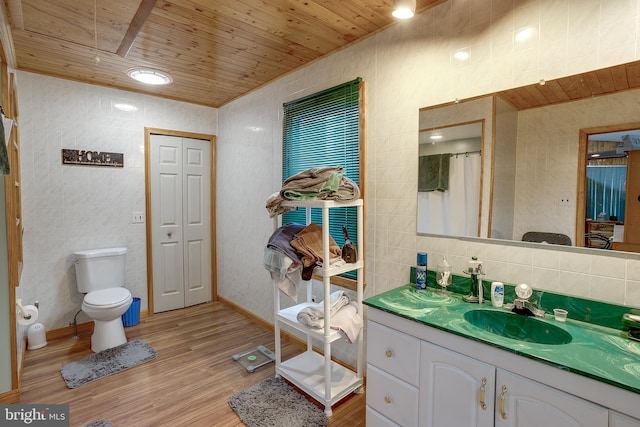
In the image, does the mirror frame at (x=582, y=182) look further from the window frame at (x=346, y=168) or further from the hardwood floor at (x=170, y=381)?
the hardwood floor at (x=170, y=381)

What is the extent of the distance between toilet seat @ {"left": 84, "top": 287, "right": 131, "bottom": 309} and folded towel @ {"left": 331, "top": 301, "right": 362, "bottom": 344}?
6.40ft

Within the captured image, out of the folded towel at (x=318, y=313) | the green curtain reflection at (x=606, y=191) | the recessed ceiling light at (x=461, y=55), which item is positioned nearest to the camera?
the green curtain reflection at (x=606, y=191)

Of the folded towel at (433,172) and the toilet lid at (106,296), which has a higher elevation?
the folded towel at (433,172)

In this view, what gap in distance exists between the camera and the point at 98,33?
2143 millimetres

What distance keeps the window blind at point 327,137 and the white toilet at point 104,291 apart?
1.64m

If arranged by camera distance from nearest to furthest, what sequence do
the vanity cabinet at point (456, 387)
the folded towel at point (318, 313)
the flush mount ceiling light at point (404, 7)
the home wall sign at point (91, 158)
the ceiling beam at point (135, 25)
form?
the vanity cabinet at point (456, 387), the flush mount ceiling light at point (404, 7), the ceiling beam at point (135, 25), the folded towel at point (318, 313), the home wall sign at point (91, 158)

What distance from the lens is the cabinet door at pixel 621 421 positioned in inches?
36.9

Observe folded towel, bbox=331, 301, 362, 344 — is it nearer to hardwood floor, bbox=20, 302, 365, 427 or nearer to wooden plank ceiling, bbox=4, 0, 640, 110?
hardwood floor, bbox=20, 302, 365, 427

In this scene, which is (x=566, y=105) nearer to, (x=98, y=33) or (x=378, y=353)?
(x=378, y=353)

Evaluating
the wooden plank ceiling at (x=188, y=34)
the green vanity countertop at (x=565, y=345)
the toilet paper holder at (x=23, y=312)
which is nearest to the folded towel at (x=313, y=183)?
the green vanity countertop at (x=565, y=345)

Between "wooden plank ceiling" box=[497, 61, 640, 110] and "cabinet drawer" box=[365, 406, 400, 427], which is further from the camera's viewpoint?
"cabinet drawer" box=[365, 406, 400, 427]

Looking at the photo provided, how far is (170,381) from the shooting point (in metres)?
2.34

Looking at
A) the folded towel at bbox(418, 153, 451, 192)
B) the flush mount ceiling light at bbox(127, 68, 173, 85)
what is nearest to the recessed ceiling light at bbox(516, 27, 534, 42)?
the folded towel at bbox(418, 153, 451, 192)

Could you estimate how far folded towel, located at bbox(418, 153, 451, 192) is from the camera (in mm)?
1821
